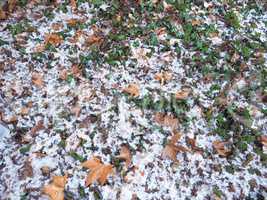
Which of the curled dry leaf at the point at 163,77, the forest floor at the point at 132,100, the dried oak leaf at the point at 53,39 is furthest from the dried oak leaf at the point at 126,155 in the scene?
the dried oak leaf at the point at 53,39

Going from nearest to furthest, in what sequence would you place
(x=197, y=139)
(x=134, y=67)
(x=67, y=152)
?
(x=67, y=152) < (x=197, y=139) < (x=134, y=67)

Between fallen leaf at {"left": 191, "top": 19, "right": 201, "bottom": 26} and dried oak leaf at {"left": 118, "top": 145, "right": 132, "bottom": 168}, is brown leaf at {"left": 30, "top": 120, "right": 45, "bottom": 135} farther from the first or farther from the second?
fallen leaf at {"left": 191, "top": 19, "right": 201, "bottom": 26}

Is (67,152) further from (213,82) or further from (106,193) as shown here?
(213,82)

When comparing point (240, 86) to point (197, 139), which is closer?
point (197, 139)

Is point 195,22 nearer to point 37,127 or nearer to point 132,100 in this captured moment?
point 132,100

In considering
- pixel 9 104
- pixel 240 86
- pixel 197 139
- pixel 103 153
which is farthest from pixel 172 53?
pixel 9 104

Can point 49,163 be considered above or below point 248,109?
below

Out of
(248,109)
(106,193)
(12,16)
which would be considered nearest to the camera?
(106,193)

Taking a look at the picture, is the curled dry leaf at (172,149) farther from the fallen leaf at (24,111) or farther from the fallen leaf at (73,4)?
the fallen leaf at (73,4)
